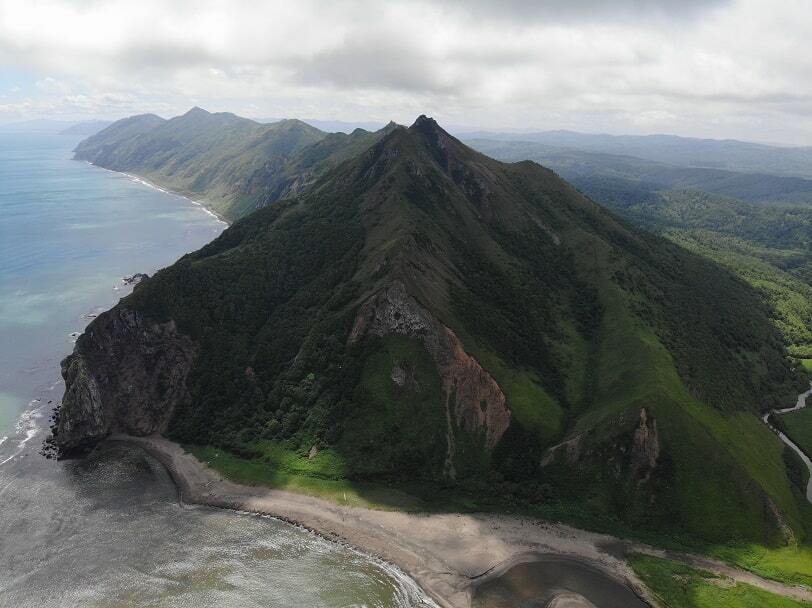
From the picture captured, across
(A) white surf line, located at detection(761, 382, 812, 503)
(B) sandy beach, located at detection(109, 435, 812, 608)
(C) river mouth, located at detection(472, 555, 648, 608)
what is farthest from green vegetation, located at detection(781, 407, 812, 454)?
(C) river mouth, located at detection(472, 555, 648, 608)

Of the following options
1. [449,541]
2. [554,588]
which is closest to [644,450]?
[554,588]

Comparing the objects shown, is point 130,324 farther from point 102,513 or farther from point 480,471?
point 480,471

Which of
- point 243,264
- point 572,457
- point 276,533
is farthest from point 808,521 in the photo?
point 243,264

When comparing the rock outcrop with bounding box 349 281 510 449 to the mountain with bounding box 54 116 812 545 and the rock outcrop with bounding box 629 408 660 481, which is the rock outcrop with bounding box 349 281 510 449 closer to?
the mountain with bounding box 54 116 812 545

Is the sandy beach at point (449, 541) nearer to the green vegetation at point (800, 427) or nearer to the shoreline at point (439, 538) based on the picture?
the shoreline at point (439, 538)

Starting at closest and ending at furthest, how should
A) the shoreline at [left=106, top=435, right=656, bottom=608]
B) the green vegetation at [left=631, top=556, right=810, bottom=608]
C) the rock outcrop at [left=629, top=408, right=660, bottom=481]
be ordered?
the green vegetation at [left=631, top=556, right=810, bottom=608]
the shoreline at [left=106, top=435, right=656, bottom=608]
the rock outcrop at [left=629, top=408, right=660, bottom=481]

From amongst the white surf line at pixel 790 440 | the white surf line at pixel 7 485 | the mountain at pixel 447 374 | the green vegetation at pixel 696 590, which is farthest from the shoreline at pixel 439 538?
the white surf line at pixel 790 440

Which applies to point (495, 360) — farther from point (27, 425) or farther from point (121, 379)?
point (27, 425)
